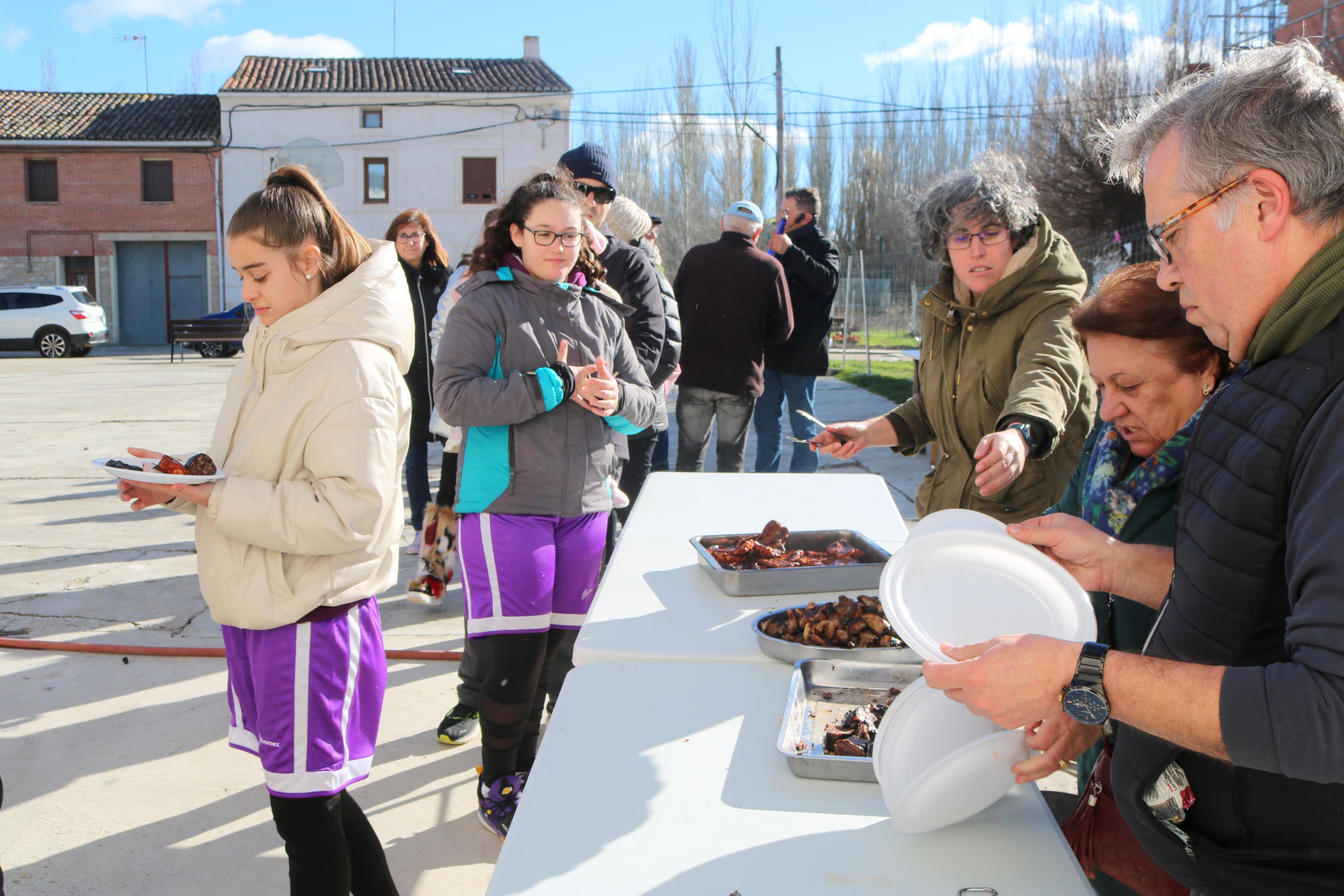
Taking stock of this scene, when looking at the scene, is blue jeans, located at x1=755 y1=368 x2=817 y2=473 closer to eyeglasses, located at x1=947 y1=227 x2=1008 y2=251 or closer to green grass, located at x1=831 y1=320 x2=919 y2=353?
eyeglasses, located at x1=947 y1=227 x2=1008 y2=251

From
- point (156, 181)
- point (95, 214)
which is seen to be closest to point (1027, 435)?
point (156, 181)

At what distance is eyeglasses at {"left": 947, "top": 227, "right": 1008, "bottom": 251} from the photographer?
2436mm

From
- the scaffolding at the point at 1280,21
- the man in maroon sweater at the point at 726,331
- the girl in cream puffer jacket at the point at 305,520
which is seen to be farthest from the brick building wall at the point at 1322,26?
the girl in cream puffer jacket at the point at 305,520

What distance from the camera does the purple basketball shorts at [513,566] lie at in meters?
2.50

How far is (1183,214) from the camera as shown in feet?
3.52

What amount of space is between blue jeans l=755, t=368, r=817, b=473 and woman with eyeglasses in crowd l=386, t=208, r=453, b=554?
6.43 feet

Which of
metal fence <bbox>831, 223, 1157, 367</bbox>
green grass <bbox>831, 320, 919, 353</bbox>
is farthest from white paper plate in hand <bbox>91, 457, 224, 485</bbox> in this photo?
green grass <bbox>831, 320, 919, 353</bbox>

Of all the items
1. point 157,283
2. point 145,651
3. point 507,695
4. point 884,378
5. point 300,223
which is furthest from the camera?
point 157,283

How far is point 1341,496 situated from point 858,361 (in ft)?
58.3

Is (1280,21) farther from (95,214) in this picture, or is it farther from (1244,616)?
(95,214)

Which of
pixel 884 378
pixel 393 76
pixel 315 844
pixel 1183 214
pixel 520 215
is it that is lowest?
pixel 315 844

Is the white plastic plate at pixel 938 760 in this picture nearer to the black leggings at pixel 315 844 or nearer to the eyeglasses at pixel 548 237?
the black leggings at pixel 315 844

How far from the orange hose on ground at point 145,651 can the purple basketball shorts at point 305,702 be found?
1.88m

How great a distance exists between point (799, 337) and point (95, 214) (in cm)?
2895
